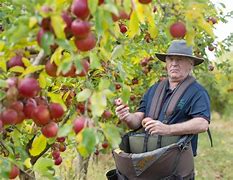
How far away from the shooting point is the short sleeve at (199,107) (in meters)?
3.24

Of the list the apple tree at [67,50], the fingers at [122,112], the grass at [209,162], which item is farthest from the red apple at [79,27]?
the grass at [209,162]

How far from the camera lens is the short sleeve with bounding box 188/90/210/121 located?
10.6ft

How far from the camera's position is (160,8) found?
4.45ft

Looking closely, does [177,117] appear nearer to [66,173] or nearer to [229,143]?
[66,173]

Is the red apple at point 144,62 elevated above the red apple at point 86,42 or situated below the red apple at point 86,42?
below

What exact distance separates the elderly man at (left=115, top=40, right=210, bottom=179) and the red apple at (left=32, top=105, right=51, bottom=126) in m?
1.69

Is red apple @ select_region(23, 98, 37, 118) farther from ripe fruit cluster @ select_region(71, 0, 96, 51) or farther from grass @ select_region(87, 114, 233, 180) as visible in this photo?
grass @ select_region(87, 114, 233, 180)

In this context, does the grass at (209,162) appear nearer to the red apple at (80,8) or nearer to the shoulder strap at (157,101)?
the shoulder strap at (157,101)

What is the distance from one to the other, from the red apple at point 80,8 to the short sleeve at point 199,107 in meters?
2.22

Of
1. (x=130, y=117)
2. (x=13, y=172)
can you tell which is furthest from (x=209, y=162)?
(x=13, y=172)

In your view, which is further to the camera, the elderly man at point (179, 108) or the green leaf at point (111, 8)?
the elderly man at point (179, 108)

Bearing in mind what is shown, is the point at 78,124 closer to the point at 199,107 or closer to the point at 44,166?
the point at 44,166

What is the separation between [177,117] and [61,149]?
76 cm

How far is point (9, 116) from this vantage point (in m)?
1.24
